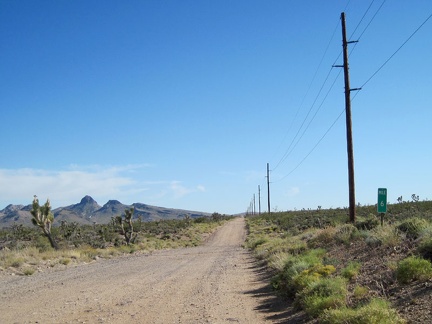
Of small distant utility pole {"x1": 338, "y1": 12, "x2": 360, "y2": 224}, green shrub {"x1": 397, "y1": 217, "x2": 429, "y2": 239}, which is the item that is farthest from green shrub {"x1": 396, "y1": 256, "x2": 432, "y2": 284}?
small distant utility pole {"x1": 338, "y1": 12, "x2": 360, "y2": 224}

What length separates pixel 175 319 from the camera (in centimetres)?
1054

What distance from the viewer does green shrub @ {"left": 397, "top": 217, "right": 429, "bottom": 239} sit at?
528 inches

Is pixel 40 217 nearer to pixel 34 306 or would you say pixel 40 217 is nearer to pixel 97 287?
pixel 97 287

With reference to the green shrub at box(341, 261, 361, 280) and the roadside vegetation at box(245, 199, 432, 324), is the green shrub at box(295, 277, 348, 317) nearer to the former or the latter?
the roadside vegetation at box(245, 199, 432, 324)

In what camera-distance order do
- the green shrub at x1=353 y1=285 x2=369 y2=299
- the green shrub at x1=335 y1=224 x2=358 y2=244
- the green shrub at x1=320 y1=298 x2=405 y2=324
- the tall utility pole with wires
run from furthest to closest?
the tall utility pole with wires, the green shrub at x1=335 y1=224 x2=358 y2=244, the green shrub at x1=353 y1=285 x2=369 y2=299, the green shrub at x1=320 y1=298 x2=405 y2=324

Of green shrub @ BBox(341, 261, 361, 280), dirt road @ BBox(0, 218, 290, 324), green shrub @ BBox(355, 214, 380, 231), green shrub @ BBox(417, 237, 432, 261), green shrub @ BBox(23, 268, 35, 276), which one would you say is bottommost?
green shrub @ BBox(23, 268, 35, 276)

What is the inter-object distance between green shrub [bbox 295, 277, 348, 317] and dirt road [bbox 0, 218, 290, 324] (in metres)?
0.77

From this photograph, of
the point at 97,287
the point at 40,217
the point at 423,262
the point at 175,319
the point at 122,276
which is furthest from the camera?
the point at 40,217

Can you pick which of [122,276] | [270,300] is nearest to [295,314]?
[270,300]

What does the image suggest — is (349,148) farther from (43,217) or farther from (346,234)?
(43,217)

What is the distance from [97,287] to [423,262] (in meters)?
11.2

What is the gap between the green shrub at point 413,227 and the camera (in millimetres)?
13413

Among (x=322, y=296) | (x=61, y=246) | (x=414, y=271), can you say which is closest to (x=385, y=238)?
(x=414, y=271)

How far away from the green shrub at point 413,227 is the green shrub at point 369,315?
18.2 ft
